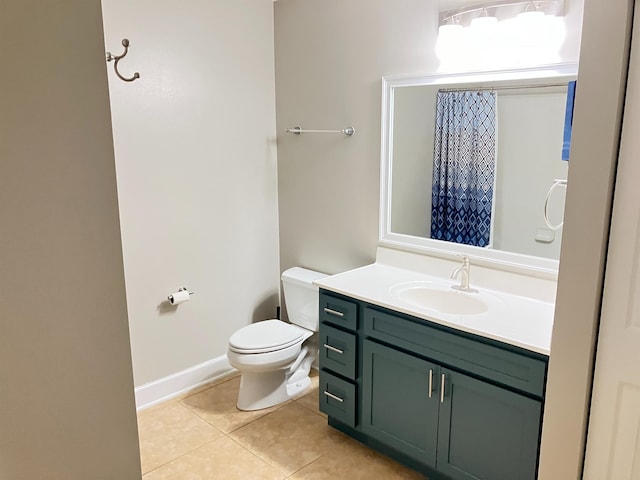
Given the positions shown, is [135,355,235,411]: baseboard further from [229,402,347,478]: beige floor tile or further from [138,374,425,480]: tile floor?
[229,402,347,478]: beige floor tile

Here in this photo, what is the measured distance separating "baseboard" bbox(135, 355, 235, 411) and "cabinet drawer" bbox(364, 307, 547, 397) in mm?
1337

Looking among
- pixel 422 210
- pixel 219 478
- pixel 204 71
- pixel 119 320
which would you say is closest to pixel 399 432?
pixel 219 478

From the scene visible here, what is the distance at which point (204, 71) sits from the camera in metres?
3.00

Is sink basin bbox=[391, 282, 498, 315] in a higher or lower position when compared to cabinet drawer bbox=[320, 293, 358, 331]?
higher

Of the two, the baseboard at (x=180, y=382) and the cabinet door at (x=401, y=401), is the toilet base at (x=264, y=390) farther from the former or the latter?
the cabinet door at (x=401, y=401)

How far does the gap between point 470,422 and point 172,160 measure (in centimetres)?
206

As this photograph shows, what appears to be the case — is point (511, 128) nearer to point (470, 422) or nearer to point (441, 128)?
point (441, 128)

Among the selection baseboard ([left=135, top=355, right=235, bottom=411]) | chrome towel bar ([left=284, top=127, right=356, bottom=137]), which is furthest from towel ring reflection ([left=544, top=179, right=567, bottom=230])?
baseboard ([left=135, top=355, right=235, bottom=411])

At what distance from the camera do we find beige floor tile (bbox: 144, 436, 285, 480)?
239 centimetres

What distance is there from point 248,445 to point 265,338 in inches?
22.6

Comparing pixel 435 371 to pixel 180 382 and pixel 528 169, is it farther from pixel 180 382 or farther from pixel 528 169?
pixel 180 382

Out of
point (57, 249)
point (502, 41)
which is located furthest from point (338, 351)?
point (57, 249)

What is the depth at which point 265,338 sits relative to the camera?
2922 mm

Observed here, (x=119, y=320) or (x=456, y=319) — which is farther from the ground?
(x=119, y=320)
